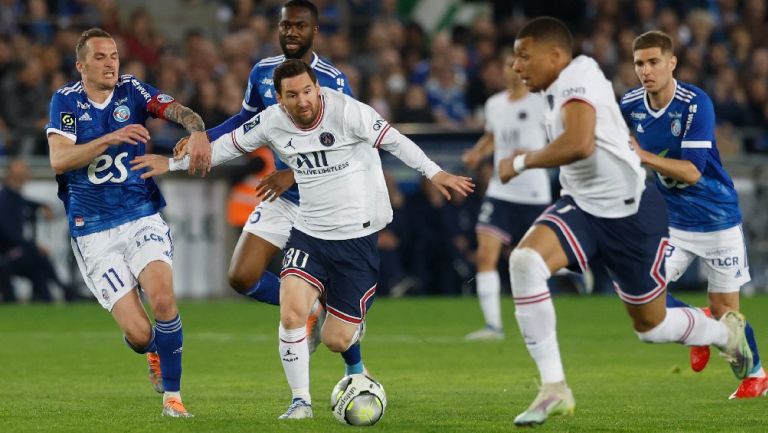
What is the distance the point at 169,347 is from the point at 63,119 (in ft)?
5.36

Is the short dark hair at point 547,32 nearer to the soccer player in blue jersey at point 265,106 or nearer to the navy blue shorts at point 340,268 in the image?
the navy blue shorts at point 340,268

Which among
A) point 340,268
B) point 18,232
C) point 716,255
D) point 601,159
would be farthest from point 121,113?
point 18,232

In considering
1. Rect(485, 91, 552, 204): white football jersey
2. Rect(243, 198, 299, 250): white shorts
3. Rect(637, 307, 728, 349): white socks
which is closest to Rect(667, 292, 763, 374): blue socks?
Rect(637, 307, 728, 349): white socks

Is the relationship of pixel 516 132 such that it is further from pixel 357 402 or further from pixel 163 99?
pixel 357 402

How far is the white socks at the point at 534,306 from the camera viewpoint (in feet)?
26.4

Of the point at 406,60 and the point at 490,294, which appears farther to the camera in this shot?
the point at 406,60

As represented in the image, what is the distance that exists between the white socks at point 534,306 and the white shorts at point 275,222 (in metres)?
2.84

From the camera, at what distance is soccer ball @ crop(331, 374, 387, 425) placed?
844 cm

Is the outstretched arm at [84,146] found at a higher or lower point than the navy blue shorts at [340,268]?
higher

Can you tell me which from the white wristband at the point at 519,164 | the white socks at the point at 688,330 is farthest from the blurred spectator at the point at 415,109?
the white wristband at the point at 519,164

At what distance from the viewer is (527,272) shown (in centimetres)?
808

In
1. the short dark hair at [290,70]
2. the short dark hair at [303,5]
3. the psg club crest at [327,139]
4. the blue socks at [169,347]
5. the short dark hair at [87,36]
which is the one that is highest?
the short dark hair at [303,5]

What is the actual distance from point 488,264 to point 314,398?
5.07m

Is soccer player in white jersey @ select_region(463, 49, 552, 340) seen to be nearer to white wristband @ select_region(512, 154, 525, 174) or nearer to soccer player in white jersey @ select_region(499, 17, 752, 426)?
soccer player in white jersey @ select_region(499, 17, 752, 426)
